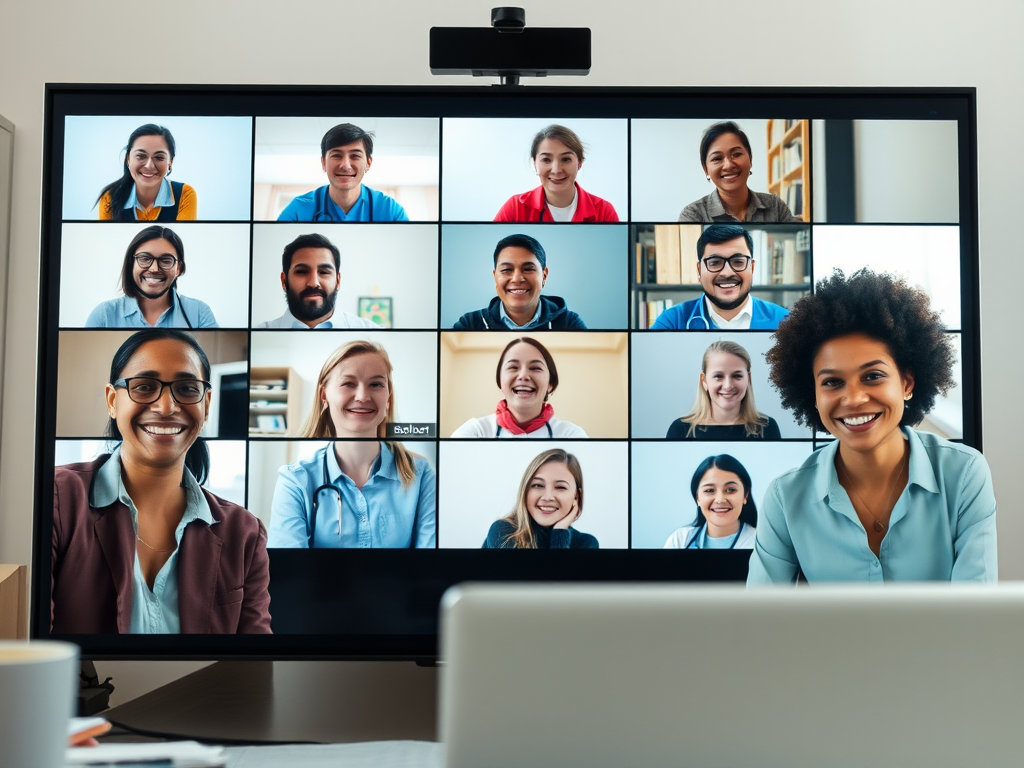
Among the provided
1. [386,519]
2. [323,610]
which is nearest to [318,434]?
[386,519]

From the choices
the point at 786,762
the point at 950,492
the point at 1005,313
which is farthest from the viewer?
the point at 1005,313

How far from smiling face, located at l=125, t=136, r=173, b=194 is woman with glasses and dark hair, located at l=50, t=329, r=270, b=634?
357mm

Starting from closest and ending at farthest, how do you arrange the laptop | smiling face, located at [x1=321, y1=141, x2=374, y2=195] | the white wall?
the laptop < smiling face, located at [x1=321, y1=141, x2=374, y2=195] < the white wall

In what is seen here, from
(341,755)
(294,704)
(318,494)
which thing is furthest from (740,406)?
(294,704)

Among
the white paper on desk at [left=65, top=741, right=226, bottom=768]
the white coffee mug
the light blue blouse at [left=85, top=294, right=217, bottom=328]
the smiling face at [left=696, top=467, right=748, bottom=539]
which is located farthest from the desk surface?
the white coffee mug

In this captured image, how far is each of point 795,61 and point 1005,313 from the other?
94cm

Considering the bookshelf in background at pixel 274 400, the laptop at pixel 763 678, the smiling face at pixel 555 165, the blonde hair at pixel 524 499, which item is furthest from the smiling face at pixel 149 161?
the laptop at pixel 763 678

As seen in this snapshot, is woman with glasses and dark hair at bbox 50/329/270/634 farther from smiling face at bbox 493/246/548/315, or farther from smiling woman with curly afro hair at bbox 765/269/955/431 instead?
smiling woman with curly afro hair at bbox 765/269/955/431

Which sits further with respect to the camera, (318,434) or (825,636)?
(318,434)

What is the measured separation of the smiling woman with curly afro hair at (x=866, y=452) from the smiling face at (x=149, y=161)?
Result: 150 centimetres

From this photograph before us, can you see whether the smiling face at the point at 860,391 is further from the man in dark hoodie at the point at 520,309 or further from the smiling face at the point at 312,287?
the smiling face at the point at 312,287

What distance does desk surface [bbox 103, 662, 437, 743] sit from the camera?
197 cm

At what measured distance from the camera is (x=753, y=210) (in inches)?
85.5

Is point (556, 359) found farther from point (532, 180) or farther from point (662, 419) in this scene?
point (532, 180)
